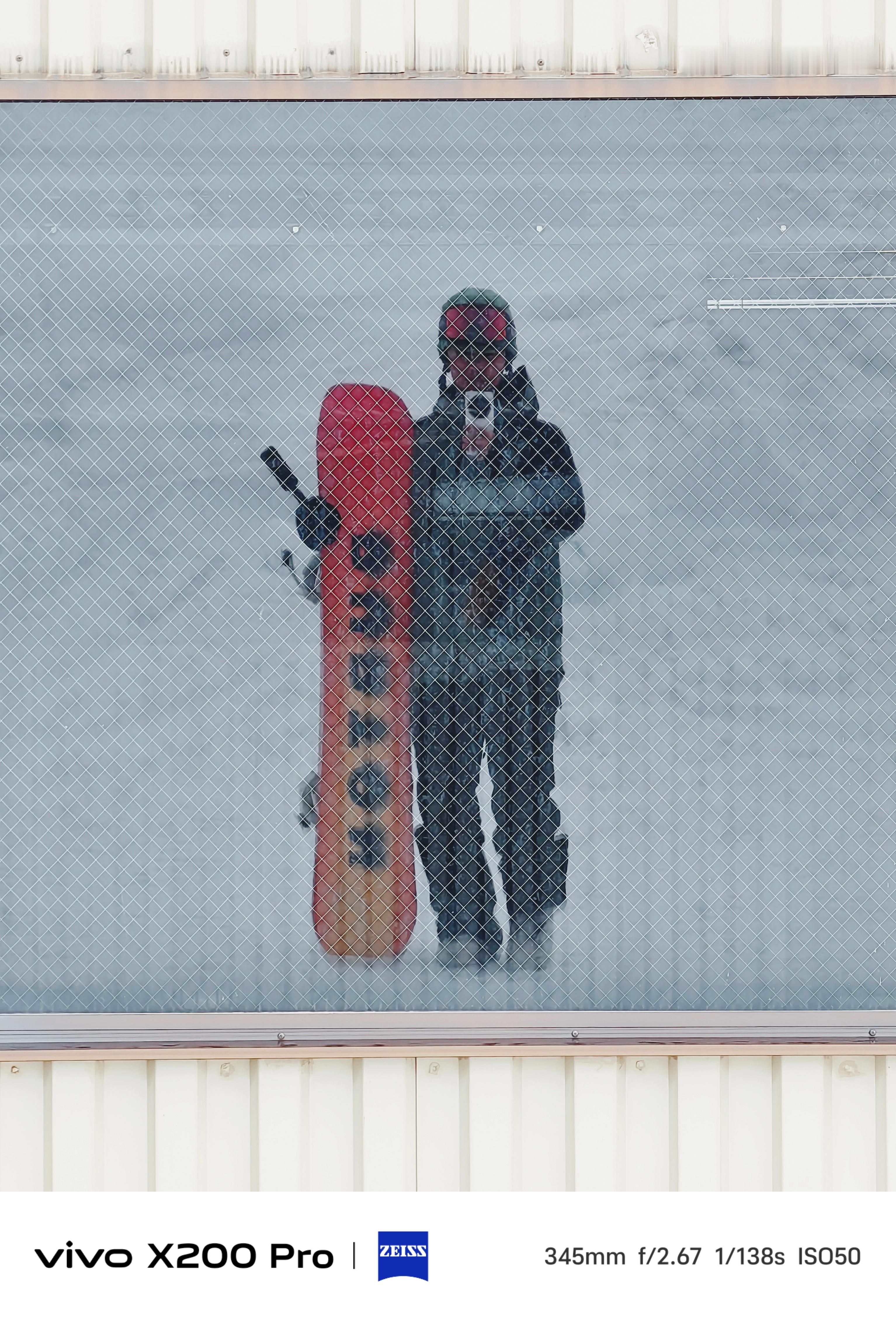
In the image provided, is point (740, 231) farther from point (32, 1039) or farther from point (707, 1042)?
point (32, 1039)

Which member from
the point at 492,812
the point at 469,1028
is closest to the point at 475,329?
the point at 492,812

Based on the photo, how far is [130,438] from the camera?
247cm

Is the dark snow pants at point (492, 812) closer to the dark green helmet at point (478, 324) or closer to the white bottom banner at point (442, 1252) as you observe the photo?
the white bottom banner at point (442, 1252)

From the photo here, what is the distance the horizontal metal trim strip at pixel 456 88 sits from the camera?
2420 millimetres

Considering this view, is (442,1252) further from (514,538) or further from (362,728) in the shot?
(514,538)

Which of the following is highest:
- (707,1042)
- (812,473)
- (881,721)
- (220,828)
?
(812,473)

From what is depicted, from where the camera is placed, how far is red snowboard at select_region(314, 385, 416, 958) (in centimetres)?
245

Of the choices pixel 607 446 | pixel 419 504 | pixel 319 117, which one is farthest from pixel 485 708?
pixel 319 117

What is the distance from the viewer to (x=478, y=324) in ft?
8.06

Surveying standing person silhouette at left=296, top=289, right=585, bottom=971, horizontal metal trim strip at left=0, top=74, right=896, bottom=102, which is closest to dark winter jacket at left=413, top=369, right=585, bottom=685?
standing person silhouette at left=296, top=289, right=585, bottom=971

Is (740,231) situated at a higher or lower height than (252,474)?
higher

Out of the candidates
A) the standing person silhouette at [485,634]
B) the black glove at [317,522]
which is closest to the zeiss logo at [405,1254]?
the standing person silhouette at [485,634]

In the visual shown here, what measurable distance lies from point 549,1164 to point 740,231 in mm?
2111

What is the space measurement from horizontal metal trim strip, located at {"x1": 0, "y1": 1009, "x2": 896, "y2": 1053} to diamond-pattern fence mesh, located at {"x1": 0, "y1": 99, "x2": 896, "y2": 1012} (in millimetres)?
38
